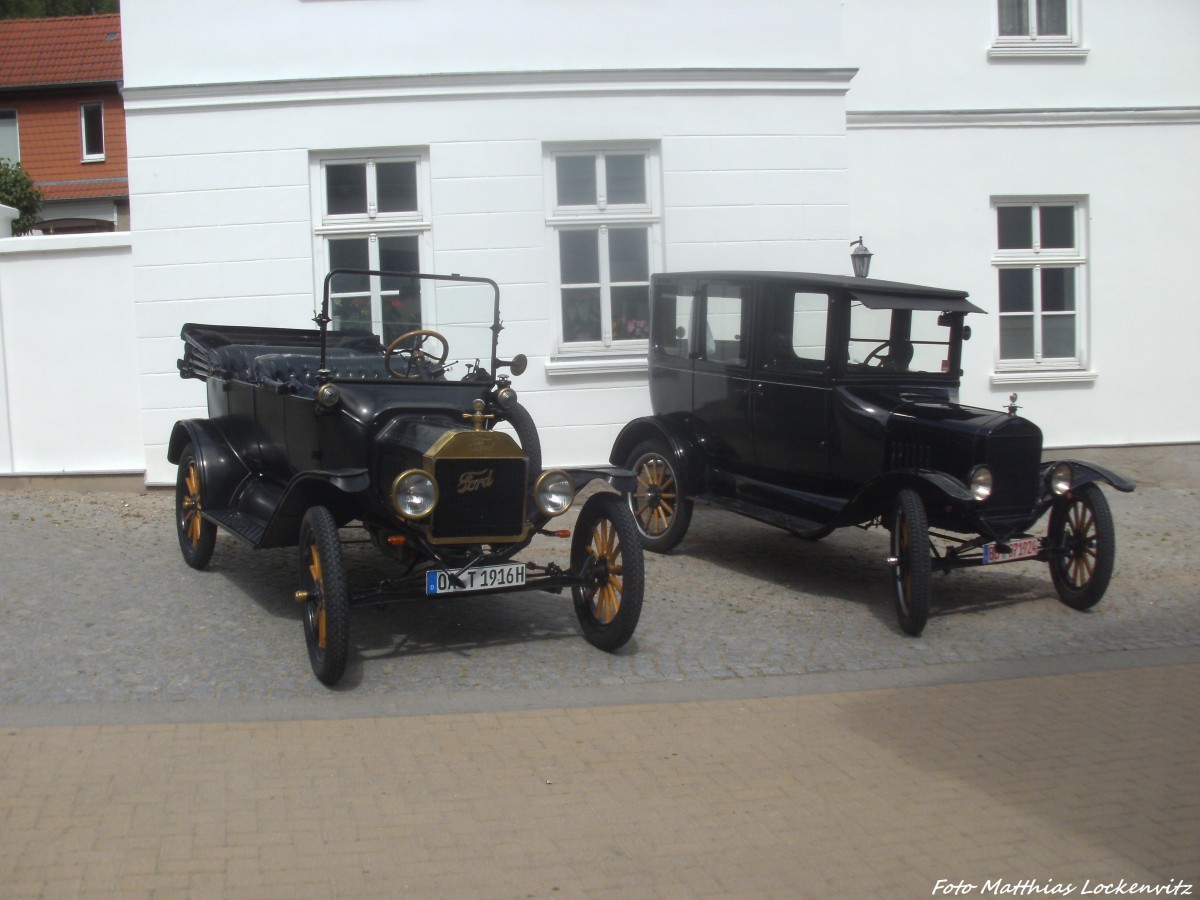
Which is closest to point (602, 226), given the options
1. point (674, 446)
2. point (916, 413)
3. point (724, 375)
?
point (724, 375)

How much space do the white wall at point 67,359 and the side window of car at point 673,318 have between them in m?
4.83

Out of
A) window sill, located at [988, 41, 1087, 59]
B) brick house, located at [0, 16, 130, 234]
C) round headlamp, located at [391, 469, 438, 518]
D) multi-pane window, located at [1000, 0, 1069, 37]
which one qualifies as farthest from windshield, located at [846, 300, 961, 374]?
brick house, located at [0, 16, 130, 234]

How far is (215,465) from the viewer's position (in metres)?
7.61

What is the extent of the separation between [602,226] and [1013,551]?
521 cm

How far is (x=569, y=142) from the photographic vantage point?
1092 centimetres

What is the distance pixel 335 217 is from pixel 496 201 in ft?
4.70

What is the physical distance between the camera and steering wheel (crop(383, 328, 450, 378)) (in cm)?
714

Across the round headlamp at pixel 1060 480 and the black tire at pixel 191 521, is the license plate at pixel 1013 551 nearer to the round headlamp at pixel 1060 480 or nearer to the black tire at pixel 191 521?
the round headlamp at pixel 1060 480

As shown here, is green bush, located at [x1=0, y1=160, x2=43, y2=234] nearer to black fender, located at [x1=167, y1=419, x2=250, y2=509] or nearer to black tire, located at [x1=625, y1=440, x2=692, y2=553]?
black fender, located at [x1=167, y1=419, x2=250, y2=509]

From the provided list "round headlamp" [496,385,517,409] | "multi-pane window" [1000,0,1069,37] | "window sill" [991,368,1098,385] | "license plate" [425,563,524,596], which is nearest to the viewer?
"license plate" [425,563,524,596]

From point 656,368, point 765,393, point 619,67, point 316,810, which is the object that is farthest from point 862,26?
point 316,810

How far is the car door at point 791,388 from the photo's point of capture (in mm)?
7797

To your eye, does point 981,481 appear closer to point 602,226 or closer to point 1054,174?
point 602,226

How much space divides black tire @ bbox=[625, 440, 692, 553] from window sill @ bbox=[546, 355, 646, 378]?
188cm
